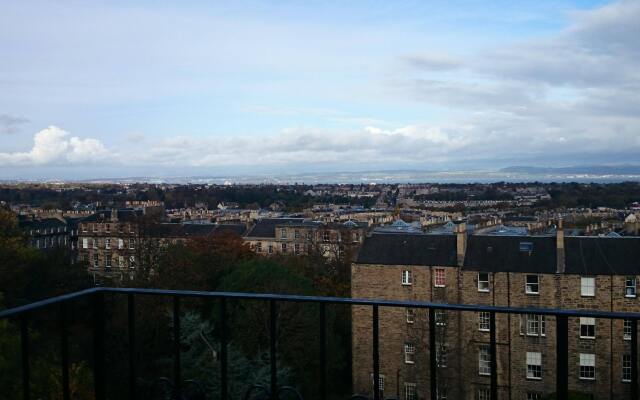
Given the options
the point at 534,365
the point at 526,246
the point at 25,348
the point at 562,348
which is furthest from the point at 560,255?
the point at 25,348

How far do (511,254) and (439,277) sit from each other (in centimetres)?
293

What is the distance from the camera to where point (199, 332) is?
60.4 feet

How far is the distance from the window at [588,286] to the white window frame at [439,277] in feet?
16.6

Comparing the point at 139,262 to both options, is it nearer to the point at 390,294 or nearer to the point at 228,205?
the point at 390,294

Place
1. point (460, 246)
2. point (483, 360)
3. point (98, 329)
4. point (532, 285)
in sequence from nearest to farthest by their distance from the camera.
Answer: point (98, 329), point (483, 360), point (532, 285), point (460, 246)

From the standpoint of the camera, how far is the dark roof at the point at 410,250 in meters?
26.2

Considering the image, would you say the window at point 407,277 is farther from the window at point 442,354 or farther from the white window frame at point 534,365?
the white window frame at point 534,365

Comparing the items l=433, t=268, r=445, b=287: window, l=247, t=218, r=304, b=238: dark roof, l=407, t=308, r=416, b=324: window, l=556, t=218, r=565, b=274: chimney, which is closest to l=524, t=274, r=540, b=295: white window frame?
l=556, t=218, r=565, b=274: chimney

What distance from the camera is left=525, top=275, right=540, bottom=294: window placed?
80.6ft

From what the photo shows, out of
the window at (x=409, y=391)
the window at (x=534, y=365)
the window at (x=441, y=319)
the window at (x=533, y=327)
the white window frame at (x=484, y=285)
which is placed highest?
the white window frame at (x=484, y=285)

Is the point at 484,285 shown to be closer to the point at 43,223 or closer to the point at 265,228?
the point at 265,228

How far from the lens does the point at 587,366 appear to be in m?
22.4

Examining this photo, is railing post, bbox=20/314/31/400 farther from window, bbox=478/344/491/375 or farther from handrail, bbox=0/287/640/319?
window, bbox=478/344/491/375

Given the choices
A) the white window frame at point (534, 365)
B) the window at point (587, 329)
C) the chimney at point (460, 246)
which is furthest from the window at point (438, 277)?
the window at point (587, 329)
